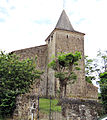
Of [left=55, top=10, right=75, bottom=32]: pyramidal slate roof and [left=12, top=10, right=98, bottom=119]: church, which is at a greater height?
[left=55, top=10, right=75, bottom=32]: pyramidal slate roof

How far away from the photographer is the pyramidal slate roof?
2633 cm

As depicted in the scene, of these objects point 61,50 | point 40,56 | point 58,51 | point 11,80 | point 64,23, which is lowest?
point 11,80

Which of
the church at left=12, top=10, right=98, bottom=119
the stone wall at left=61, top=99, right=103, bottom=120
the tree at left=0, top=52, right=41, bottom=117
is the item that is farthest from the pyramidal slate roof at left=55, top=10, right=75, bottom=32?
the stone wall at left=61, top=99, right=103, bottom=120

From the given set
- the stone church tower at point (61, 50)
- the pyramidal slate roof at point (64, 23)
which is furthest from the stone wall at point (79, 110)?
the pyramidal slate roof at point (64, 23)

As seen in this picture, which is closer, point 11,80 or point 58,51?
point 11,80

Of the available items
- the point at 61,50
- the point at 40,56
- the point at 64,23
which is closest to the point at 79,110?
the point at 61,50

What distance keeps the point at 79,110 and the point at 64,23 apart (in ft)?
69.2

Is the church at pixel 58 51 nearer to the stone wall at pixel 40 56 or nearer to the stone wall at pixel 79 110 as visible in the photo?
the stone wall at pixel 40 56

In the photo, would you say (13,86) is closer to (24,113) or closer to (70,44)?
(24,113)

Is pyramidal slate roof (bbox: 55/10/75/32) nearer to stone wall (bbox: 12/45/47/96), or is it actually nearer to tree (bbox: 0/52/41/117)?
stone wall (bbox: 12/45/47/96)

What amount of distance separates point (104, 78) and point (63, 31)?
12693 mm

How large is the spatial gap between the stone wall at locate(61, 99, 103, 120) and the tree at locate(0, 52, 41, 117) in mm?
3866

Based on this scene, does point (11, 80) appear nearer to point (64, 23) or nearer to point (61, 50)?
point (61, 50)

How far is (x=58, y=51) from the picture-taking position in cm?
2447
